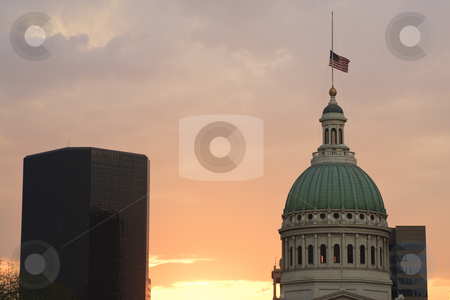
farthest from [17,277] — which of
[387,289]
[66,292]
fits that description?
[387,289]

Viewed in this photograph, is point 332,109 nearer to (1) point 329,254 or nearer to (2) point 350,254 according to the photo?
(2) point 350,254

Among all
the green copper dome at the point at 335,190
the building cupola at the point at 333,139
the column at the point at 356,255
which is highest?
the building cupola at the point at 333,139

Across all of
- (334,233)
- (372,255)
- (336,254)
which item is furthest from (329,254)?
(372,255)

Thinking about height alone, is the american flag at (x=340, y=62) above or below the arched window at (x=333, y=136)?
above

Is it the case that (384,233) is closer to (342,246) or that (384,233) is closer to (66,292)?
(342,246)

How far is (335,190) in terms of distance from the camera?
612 ft

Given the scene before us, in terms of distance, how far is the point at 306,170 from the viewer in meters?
194

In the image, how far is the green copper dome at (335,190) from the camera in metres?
186

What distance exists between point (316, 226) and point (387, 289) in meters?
15.5

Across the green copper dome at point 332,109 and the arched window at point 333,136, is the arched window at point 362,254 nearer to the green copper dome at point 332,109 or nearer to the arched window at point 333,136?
the arched window at point 333,136

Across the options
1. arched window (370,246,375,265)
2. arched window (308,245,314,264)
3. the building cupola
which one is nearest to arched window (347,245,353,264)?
arched window (370,246,375,265)

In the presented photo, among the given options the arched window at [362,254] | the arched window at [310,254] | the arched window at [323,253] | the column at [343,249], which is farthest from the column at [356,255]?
the arched window at [310,254]

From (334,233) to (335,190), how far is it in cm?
759

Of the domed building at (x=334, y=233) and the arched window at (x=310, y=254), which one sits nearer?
the domed building at (x=334, y=233)
